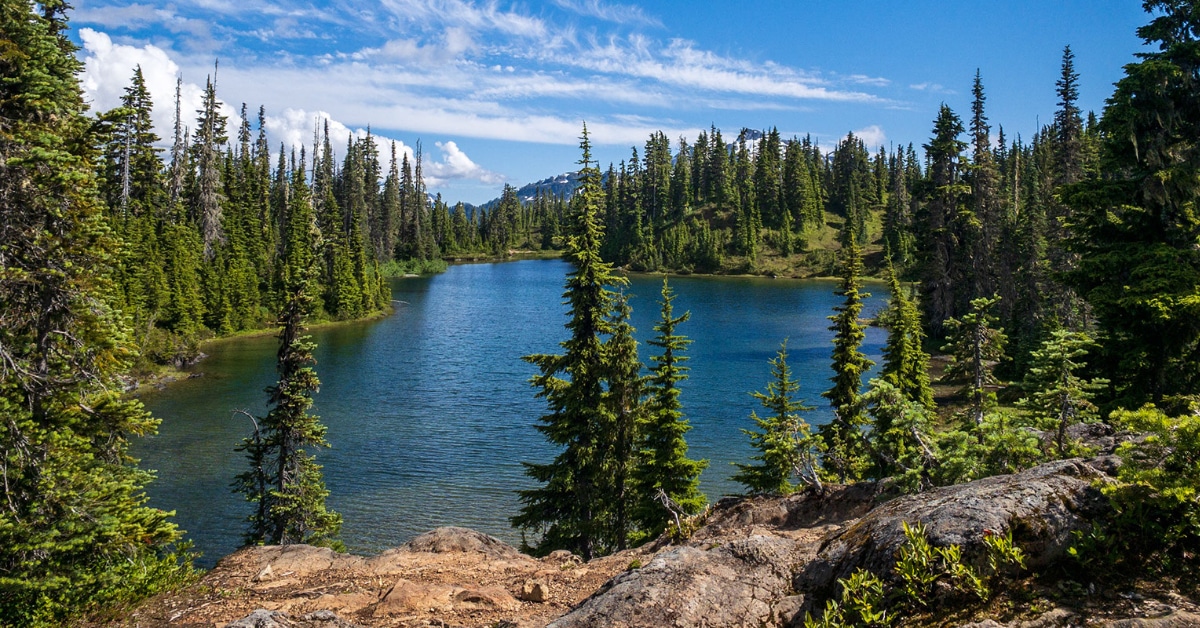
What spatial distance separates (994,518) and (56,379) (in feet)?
46.8

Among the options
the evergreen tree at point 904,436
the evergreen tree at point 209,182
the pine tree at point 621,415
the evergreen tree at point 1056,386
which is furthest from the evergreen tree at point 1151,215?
the evergreen tree at point 209,182

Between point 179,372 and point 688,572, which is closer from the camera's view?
point 688,572

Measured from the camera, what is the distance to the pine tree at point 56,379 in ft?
37.4

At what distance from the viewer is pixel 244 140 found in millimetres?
109750

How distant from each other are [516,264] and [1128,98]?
14608 centimetres

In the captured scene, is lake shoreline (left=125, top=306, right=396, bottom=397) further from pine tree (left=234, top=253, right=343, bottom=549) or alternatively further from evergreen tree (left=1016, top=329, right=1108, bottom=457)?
evergreen tree (left=1016, top=329, right=1108, bottom=457)

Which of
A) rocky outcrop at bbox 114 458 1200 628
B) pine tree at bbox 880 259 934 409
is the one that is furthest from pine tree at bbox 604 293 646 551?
pine tree at bbox 880 259 934 409

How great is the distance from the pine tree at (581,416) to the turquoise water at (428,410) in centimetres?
414

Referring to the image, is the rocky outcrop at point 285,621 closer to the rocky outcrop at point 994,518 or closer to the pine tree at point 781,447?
the rocky outcrop at point 994,518

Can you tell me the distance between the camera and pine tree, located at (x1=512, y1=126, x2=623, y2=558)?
75.4ft

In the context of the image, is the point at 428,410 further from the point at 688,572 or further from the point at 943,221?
the point at 943,221

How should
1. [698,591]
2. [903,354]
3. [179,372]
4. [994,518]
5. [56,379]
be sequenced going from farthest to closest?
[179,372] < [903,354] < [56,379] < [698,591] < [994,518]

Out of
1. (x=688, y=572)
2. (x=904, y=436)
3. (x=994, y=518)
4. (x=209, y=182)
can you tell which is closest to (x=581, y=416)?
(x=904, y=436)

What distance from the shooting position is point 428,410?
4178cm
